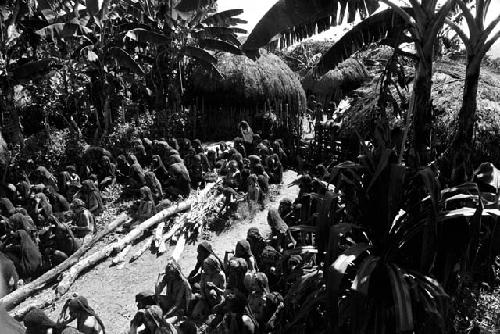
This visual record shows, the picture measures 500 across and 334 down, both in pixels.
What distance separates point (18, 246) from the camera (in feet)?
24.5

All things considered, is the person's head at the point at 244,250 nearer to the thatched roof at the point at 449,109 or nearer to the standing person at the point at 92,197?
the thatched roof at the point at 449,109

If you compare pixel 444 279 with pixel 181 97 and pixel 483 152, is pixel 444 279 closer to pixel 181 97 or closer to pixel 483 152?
pixel 483 152

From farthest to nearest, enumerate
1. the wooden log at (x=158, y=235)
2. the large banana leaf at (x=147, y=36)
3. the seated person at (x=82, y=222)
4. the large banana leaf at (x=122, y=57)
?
1. the large banana leaf at (x=147, y=36)
2. the large banana leaf at (x=122, y=57)
3. the seated person at (x=82, y=222)
4. the wooden log at (x=158, y=235)

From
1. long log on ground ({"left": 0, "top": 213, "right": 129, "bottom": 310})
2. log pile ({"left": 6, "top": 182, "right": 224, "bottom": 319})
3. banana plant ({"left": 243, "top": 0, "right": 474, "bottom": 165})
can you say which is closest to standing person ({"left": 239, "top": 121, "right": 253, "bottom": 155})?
log pile ({"left": 6, "top": 182, "right": 224, "bottom": 319})

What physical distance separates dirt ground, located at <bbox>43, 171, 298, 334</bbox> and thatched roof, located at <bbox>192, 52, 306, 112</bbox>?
233 inches

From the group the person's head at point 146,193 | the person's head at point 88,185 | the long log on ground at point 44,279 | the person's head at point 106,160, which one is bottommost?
the long log on ground at point 44,279

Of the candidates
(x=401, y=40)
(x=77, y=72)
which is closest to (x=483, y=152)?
(x=401, y=40)

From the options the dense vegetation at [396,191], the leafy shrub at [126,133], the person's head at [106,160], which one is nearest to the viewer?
the dense vegetation at [396,191]

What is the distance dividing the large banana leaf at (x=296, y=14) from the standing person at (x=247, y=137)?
6224 millimetres

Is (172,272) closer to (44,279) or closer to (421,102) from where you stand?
(44,279)

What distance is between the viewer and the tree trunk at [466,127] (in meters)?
5.36

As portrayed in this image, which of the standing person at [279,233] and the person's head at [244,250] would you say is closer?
the person's head at [244,250]

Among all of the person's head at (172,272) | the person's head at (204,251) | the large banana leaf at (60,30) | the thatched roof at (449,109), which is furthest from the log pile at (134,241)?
the large banana leaf at (60,30)

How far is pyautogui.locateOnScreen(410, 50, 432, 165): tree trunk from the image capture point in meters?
5.53
